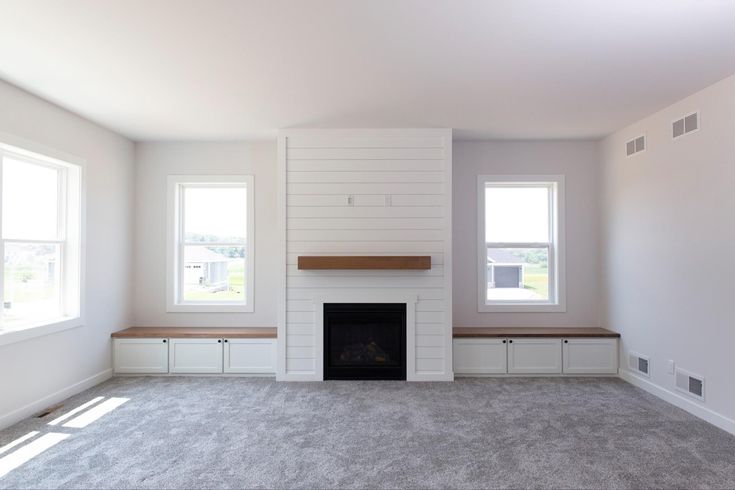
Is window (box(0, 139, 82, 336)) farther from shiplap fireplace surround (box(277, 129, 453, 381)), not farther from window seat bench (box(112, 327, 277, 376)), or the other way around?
shiplap fireplace surround (box(277, 129, 453, 381))

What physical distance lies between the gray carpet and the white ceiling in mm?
2632

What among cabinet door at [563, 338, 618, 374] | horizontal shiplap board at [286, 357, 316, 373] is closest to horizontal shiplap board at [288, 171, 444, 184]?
horizontal shiplap board at [286, 357, 316, 373]

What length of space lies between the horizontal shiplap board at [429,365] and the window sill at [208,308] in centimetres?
207

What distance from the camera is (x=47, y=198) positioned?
3643 millimetres

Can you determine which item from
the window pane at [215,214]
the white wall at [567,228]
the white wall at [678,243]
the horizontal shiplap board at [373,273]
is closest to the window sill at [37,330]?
the window pane at [215,214]

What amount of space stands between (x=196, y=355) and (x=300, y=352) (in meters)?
1.16

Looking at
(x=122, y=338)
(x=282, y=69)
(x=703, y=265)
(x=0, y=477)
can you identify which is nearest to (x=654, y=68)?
(x=703, y=265)

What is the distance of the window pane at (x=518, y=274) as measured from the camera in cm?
480

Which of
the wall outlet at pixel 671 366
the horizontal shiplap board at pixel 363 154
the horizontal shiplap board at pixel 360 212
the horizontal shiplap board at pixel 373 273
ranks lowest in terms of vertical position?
the wall outlet at pixel 671 366

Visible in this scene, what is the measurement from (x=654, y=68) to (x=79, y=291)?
5.20 metres

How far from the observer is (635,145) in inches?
159

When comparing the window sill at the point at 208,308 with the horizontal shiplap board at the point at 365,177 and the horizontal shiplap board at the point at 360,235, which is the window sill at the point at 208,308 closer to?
the horizontal shiplap board at the point at 360,235

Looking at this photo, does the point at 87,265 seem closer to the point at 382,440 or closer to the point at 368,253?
the point at 368,253

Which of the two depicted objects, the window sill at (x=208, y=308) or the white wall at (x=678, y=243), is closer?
the white wall at (x=678, y=243)
